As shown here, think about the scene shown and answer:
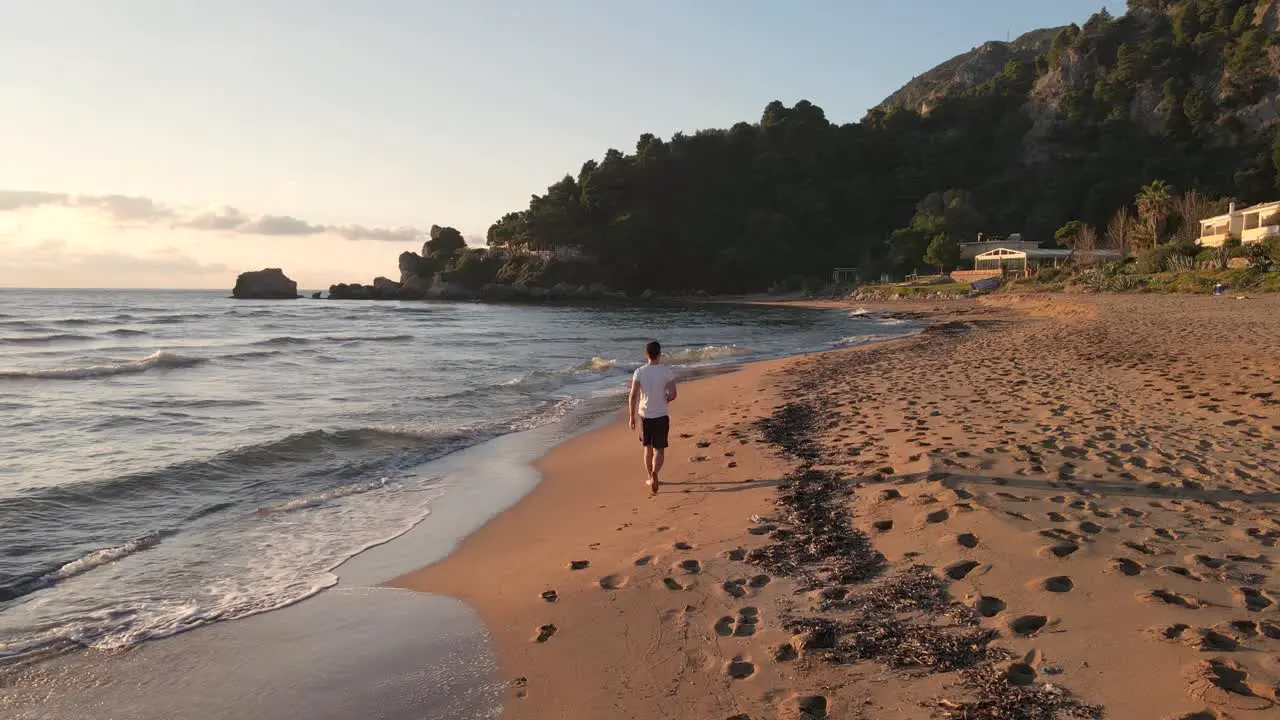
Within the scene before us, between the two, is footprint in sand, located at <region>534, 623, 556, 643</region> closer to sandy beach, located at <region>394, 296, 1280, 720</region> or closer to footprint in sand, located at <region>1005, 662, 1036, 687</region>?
sandy beach, located at <region>394, 296, 1280, 720</region>

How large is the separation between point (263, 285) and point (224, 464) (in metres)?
129

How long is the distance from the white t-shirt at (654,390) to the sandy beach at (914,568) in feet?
3.08

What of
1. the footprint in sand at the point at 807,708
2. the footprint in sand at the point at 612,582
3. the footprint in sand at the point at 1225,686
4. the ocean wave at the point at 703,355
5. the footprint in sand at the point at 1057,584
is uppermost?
the footprint in sand at the point at 1225,686

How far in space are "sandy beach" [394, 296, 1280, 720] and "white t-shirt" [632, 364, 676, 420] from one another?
94 centimetres

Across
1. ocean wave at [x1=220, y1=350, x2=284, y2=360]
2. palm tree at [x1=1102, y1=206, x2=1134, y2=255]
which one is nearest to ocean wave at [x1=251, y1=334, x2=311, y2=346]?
ocean wave at [x1=220, y1=350, x2=284, y2=360]

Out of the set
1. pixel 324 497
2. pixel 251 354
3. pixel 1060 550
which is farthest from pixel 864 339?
pixel 1060 550

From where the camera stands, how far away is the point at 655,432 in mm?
8523

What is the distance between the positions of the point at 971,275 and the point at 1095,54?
77556 millimetres

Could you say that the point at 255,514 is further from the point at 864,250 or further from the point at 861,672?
the point at 864,250

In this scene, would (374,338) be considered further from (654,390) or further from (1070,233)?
(1070,233)

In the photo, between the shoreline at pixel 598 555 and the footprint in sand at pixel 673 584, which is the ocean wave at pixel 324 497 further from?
the footprint in sand at pixel 673 584

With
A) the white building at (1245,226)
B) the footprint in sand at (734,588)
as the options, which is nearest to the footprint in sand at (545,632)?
the footprint in sand at (734,588)

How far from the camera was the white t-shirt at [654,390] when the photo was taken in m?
8.57

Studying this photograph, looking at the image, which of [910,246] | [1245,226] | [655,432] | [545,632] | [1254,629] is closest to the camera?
[1254,629]
